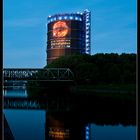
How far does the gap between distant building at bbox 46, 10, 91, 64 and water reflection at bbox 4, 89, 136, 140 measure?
1584 inches

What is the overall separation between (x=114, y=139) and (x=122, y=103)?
8.23 metres

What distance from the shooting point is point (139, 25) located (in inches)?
36.4

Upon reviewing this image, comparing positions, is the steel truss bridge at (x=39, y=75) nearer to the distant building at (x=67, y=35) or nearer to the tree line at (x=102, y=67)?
the tree line at (x=102, y=67)

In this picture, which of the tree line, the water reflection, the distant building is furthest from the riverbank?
the distant building

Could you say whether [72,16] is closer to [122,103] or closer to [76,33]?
[76,33]

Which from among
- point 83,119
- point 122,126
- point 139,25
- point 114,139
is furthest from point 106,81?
point 139,25

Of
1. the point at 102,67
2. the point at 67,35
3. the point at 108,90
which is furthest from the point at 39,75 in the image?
the point at 67,35

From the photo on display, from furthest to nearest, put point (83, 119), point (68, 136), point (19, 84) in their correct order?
point (19, 84), point (83, 119), point (68, 136)

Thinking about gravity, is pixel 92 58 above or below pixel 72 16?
below

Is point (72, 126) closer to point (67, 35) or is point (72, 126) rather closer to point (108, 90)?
A: point (108, 90)

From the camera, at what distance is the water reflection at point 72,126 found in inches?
356

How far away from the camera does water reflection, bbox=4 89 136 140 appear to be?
905 centimetres

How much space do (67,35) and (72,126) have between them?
4657 centimetres

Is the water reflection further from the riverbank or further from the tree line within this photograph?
the tree line
